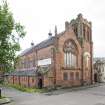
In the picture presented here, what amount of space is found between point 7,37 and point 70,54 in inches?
1115

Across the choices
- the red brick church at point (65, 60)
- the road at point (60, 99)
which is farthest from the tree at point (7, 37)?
the red brick church at point (65, 60)

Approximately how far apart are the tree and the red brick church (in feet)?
51.8

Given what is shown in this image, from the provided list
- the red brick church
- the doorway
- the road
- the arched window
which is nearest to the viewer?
the road

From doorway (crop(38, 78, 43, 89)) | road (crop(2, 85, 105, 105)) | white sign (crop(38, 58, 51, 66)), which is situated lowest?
road (crop(2, 85, 105, 105))

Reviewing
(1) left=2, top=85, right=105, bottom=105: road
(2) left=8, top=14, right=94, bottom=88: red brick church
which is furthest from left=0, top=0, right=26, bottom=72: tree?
(2) left=8, top=14, right=94, bottom=88: red brick church

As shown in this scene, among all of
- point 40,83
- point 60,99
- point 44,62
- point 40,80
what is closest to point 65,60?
point 44,62

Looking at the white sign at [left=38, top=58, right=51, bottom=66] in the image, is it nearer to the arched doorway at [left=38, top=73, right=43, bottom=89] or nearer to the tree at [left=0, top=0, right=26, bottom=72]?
the arched doorway at [left=38, top=73, right=43, bottom=89]

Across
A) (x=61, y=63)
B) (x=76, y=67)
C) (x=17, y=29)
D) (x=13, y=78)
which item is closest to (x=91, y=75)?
(x=76, y=67)

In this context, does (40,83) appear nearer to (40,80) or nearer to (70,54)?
(40,80)

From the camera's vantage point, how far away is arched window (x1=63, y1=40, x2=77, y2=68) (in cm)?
6033

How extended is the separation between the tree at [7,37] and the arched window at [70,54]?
24.5 meters

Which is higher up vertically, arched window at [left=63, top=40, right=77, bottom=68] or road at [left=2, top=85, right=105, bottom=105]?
arched window at [left=63, top=40, right=77, bottom=68]

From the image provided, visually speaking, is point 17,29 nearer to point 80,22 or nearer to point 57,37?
point 57,37

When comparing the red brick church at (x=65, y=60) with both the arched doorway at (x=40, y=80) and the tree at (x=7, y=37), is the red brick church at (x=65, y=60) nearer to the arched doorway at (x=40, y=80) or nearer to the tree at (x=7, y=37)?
the arched doorway at (x=40, y=80)
